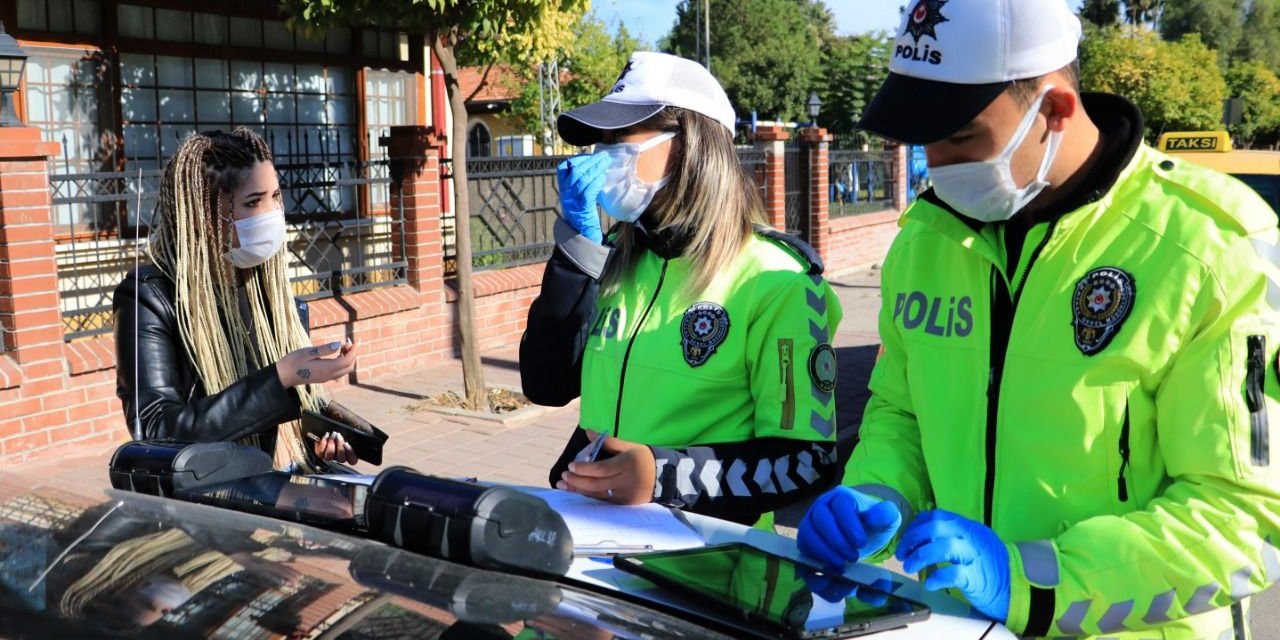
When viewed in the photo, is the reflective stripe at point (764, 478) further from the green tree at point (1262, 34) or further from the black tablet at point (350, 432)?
the green tree at point (1262, 34)

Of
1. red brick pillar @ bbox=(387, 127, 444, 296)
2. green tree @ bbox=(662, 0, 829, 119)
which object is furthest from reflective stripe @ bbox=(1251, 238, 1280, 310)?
green tree @ bbox=(662, 0, 829, 119)

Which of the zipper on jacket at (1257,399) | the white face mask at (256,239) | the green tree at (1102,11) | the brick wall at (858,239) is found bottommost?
the brick wall at (858,239)

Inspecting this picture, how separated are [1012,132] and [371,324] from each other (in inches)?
284

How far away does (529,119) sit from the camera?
26562 millimetres

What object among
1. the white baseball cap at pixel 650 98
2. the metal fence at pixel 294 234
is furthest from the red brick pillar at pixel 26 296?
the white baseball cap at pixel 650 98

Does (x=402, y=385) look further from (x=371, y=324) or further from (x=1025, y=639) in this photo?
(x=1025, y=639)

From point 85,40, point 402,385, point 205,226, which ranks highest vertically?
point 85,40

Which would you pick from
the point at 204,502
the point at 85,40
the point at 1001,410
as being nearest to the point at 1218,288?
the point at 1001,410

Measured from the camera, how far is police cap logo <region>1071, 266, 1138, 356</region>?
5.08ft

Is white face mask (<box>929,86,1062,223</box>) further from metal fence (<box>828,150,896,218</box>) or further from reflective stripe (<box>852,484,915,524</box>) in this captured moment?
metal fence (<box>828,150,896,218</box>)

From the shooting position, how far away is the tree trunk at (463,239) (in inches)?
297

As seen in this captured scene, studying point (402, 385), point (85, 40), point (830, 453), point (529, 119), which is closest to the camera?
point (830, 453)

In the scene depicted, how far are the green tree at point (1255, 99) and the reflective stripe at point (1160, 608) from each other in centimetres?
3445

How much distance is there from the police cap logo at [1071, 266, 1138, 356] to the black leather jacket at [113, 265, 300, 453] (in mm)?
1716
